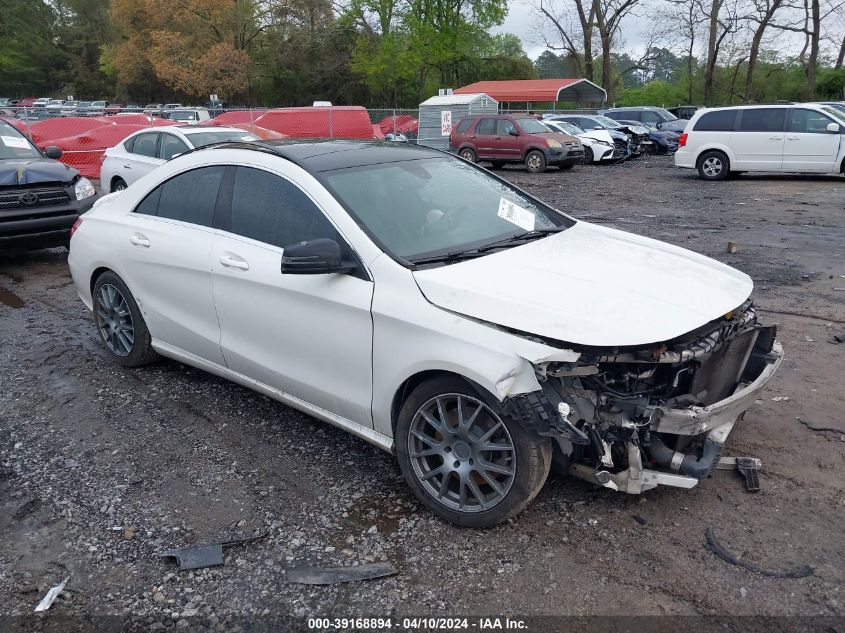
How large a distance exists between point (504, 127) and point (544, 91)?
17294mm

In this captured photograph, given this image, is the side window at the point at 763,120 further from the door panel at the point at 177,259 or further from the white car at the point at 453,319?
the door panel at the point at 177,259

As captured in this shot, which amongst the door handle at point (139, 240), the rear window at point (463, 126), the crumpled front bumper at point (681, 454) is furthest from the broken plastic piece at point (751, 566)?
the rear window at point (463, 126)

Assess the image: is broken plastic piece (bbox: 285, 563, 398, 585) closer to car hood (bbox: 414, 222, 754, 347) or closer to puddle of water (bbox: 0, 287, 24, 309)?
car hood (bbox: 414, 222, 754, 347)

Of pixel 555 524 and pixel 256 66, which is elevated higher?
pixel 256 66

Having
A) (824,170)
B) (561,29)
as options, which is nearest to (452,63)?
(561,29)

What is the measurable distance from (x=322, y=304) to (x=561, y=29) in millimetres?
50708

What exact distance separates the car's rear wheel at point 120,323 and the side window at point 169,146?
6371mm

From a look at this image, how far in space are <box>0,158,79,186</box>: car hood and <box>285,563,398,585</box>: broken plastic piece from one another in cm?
703

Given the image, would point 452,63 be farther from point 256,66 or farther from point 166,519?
point 166,519

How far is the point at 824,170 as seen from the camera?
53.9 feet

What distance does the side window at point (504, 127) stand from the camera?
2112 centimetres

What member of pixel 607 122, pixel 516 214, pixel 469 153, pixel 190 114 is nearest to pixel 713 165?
pixel 469 153

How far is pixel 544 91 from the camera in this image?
122 feet

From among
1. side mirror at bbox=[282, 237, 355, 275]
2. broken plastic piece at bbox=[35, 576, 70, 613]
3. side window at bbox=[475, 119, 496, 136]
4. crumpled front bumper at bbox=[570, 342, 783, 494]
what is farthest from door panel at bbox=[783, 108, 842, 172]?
broken plastic piece at bbox=[35, 576, 70, 613]
